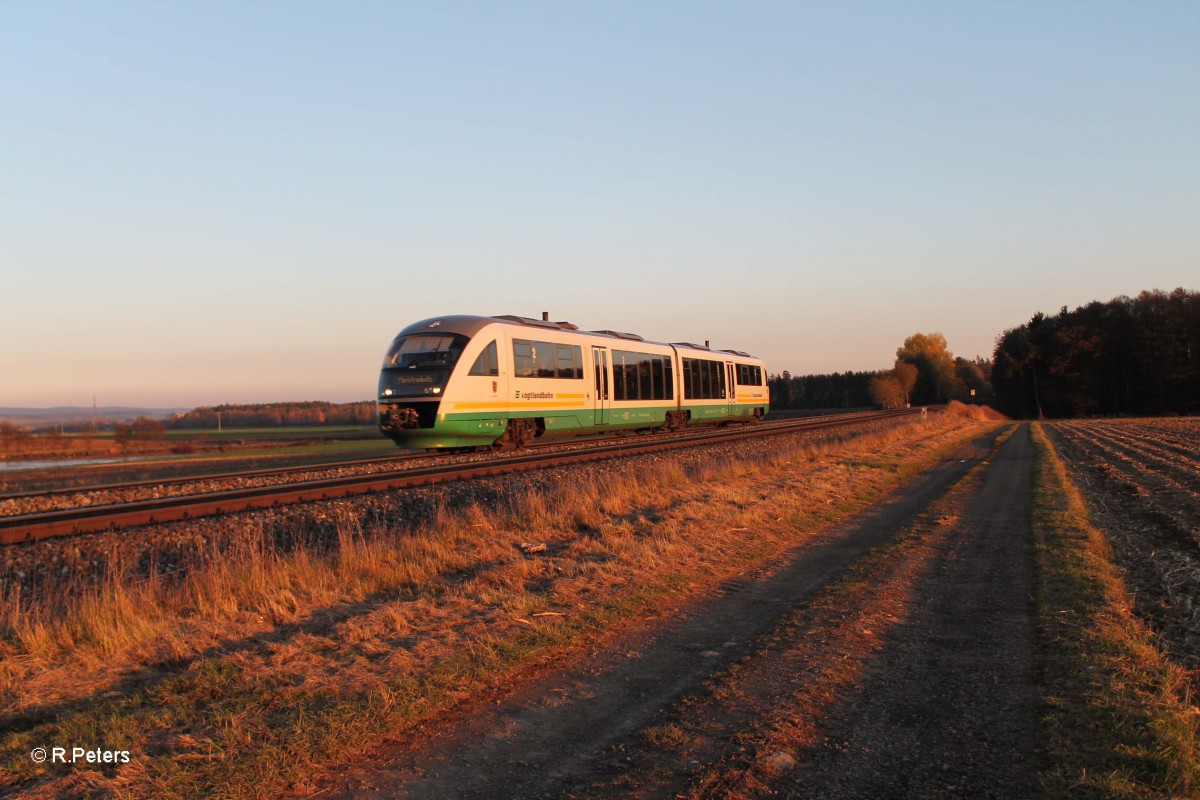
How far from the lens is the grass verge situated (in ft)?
11.6

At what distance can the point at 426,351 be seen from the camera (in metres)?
19.4

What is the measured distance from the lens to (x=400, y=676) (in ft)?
16.6

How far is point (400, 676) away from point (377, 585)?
9.23 feet

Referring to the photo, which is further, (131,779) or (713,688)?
(713,688)

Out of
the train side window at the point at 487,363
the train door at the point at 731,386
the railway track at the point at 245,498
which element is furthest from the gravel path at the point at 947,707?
the train door at the point at 731,386

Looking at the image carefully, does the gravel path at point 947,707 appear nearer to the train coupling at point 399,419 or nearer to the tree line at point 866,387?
the train coupling at point 399,419

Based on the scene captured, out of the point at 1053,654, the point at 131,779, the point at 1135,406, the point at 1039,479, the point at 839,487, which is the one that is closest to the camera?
the point at 131,779

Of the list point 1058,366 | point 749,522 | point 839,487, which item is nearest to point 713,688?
point 749,522

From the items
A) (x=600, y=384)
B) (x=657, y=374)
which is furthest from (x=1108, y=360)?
(x=600, y=384)

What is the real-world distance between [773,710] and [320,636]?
357cm

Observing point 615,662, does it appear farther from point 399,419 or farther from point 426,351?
point 426,351

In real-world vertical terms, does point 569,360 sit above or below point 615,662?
above

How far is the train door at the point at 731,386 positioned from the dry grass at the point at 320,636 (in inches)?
1020

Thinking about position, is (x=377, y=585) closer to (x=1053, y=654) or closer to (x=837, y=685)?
(x=837, y=685)
